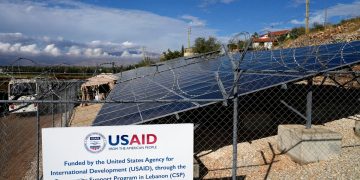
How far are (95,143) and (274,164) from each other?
15.5 feet

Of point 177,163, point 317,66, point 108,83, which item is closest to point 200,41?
point 108,83

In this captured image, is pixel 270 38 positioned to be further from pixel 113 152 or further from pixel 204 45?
pixel 204 45

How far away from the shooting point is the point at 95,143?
493cm

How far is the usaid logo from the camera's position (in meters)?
4.91

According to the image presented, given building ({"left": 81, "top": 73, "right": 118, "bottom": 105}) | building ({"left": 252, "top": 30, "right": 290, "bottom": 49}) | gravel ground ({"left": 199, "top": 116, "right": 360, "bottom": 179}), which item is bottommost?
gravel ground ({"left": 199, "top": 116, "right": 360, "bottom": 179})

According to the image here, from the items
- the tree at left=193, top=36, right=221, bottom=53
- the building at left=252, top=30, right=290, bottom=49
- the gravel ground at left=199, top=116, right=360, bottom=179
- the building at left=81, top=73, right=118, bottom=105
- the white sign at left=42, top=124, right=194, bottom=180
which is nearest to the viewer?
the white sign at left=42, top=124, right=194, bottom=180

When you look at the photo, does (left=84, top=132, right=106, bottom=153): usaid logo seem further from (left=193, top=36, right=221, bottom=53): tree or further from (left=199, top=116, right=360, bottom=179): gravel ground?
(left=193, top=36, right=221, bottom=53): tree

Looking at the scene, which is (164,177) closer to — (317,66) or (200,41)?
(317,66)

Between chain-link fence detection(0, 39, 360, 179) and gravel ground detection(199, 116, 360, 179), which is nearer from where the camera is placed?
chain-link fence detection(0, 39, 360, 179)

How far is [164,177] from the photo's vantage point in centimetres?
507

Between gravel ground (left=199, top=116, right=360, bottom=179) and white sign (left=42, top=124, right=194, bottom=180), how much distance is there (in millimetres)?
2982

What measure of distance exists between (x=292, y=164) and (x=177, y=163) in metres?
4.00

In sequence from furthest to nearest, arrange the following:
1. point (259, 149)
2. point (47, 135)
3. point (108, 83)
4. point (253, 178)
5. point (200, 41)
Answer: point (200, 41) → point (108, 83) → point (259, 149) → point (253, 178) → point (47, 135)

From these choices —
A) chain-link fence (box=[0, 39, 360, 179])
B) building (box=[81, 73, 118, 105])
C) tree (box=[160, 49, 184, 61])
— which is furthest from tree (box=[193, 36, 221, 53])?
chain-link fence (box=[0, 39, 360, 179])
